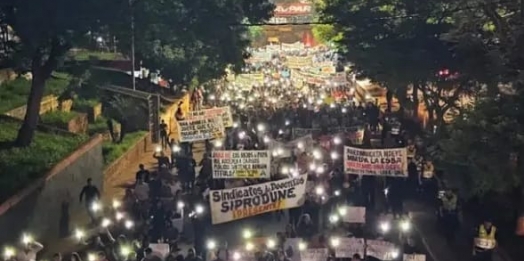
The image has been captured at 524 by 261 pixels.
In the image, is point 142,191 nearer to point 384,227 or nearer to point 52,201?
point 52,201

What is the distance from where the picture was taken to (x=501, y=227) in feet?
68.8

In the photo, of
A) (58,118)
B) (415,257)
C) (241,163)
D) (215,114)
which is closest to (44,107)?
(58,118)

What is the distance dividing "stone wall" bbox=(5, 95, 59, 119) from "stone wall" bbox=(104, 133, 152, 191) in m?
3.03

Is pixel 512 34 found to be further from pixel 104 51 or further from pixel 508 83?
pixel 104 51

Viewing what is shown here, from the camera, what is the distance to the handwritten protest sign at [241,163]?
67.9ft

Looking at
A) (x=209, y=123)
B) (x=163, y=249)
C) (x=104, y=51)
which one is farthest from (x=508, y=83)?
(x=104, y=51)

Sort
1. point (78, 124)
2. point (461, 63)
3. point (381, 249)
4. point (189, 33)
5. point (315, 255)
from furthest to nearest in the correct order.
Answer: point (189, 33), point (78, 124), point (461, 63), point (381, 249), point (315, 255)

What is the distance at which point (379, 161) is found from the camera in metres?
20.8

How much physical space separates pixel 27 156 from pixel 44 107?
7851 millimetres

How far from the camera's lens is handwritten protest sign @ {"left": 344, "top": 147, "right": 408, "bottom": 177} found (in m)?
20.8

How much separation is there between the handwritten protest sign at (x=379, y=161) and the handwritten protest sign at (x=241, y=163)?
194 cm

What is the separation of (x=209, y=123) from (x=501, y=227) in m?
8.82

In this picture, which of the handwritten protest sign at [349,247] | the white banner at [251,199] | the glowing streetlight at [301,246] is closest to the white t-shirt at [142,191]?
the white banner at [251,199]

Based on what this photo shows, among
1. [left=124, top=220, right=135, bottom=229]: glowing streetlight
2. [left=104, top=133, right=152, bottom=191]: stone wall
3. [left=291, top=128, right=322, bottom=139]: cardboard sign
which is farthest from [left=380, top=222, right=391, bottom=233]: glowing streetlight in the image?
[left=291, top=128, right=322, bottom=139]: cardboard sign
